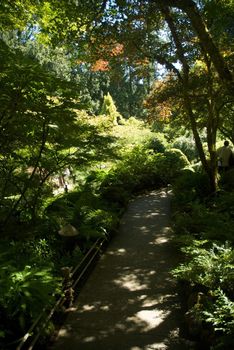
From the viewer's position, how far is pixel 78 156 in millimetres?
5766

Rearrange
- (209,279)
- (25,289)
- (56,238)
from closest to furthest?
(25,289) < (209,279) < (56,238)

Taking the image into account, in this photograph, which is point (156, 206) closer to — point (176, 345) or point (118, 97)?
point (176, 345)

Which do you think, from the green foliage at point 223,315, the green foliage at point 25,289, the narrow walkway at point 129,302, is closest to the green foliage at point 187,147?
the narrow walkway at point 129,302

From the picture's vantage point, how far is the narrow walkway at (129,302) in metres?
4.57

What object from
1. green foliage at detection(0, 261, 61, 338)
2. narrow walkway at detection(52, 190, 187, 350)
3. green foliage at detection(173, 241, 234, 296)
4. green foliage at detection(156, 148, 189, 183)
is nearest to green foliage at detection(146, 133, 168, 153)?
green foliage at detection(156, 148, 189, 183)

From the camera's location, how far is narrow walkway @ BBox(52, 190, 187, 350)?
4.57 m

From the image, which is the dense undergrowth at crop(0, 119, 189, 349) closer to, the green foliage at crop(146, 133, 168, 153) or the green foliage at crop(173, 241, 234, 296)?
the green foliage at crop(173, 241, 234, 296)

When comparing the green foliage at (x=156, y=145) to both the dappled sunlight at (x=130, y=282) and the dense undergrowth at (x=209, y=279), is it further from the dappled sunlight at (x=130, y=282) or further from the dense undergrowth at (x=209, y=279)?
the dappled sunlight at (x=130, y=282)

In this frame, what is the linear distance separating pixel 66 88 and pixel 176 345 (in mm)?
3603

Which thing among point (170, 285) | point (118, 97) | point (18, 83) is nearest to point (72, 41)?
point (18, 83)

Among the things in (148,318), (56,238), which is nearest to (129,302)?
(148,318)

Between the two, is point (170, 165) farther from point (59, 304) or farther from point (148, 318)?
point (59, 304)

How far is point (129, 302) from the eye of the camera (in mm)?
5535

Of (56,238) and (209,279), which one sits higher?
(56,238)
